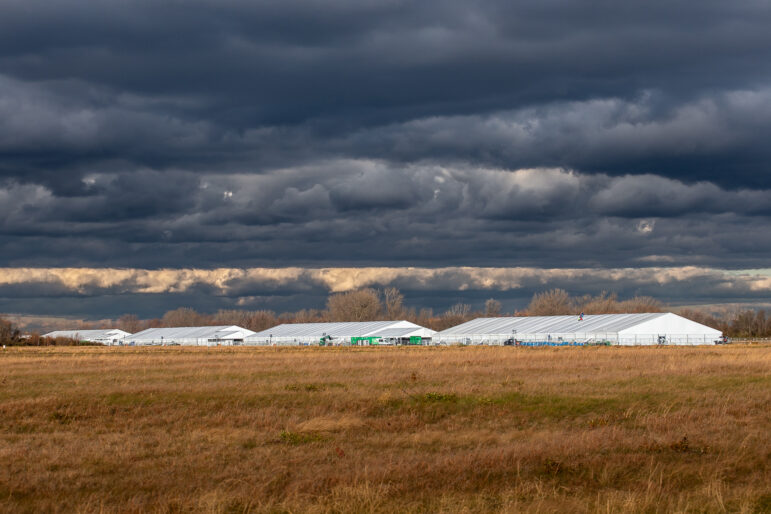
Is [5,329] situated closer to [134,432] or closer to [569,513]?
[134,432]

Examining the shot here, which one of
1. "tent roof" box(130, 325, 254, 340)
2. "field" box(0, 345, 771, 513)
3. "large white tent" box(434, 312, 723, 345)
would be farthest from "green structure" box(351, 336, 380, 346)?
"field" box(0, 345, 771, 513)

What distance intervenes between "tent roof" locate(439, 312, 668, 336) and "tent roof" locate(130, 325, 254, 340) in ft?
185

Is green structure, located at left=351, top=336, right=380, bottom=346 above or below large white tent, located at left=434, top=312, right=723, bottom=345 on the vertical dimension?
below

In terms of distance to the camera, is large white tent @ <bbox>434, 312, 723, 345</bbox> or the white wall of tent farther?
the white wall of tent

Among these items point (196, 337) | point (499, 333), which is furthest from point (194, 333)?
point (499, 333)

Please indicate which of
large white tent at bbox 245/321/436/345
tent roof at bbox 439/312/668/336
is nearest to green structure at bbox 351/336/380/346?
large white tent at bbox 245/321/436/345

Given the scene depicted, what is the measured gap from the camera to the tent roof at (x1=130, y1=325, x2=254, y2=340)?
164 m

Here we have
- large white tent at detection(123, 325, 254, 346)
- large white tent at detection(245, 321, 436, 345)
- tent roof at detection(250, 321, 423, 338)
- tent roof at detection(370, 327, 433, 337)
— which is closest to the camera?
large white tent at detection(245, 321, 436, 345)

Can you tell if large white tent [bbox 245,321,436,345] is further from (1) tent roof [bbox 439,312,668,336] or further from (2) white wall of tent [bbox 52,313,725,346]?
(1) tent roof [bbox 439,312,668,336]

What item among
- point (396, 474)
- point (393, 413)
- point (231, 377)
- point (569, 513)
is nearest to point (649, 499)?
point (569, 513)

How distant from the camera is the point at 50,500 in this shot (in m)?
13.2

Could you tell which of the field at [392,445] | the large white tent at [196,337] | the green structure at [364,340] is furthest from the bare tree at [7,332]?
the field at [392,445]

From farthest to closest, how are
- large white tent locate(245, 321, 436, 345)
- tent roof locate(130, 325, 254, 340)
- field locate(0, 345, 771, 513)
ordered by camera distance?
tent roof locate(130, 325, 254, 340), large white tent locate(245, 321, 436, 345), field locate(0, 345, 771, 513)

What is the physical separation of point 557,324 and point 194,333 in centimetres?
9086
